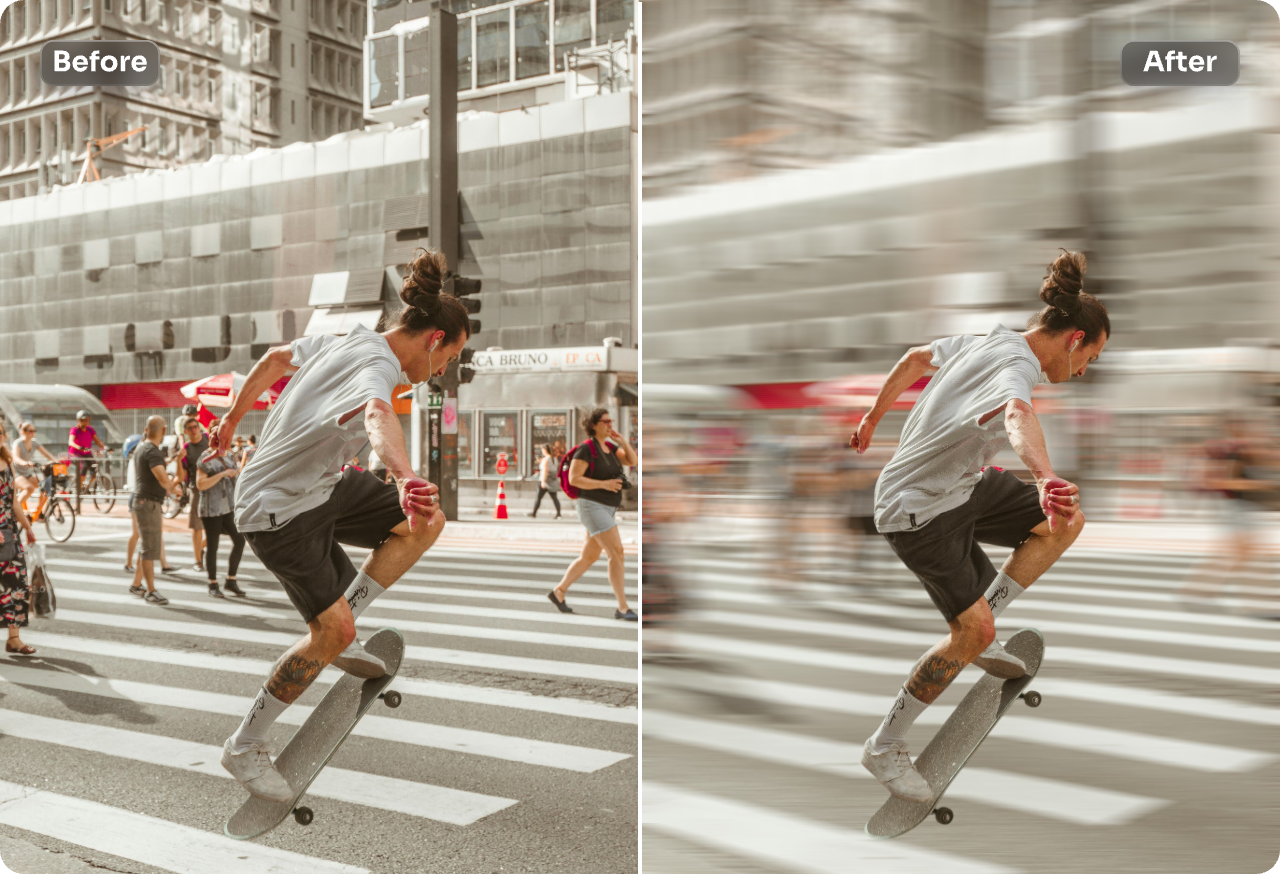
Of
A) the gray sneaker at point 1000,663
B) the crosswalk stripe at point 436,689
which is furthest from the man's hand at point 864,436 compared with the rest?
the crosswalk stripe at point 436,689

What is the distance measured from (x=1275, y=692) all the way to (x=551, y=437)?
10815mm

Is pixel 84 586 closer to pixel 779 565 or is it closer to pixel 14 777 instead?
pixel 14 777

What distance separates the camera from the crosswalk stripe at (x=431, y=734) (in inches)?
148

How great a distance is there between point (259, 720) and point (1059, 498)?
1.42 m

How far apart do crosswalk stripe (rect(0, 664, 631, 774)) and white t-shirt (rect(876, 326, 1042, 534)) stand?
211 cm

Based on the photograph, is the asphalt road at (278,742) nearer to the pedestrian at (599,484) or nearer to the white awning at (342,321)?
the white awning at (342,321)

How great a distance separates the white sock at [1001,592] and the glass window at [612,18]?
4.49ft

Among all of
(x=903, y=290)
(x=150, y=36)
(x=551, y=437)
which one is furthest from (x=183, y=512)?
(x=551, y=437)

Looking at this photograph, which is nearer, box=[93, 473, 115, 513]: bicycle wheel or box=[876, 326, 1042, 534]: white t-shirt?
box=[876, 326, 1042, 534]: white t-shirt

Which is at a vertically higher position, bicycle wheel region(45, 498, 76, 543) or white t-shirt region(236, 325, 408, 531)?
white t-shirt region(236, 325, 408, 531)

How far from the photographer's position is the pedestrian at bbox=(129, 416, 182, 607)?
204 centimetres

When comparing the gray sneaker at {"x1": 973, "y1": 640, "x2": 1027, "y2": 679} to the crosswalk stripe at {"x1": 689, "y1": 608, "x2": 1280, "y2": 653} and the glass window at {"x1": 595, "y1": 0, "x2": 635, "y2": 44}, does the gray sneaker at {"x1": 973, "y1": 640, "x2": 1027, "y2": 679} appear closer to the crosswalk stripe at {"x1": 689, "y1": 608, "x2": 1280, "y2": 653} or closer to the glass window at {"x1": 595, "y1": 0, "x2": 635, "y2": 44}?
the crosswalk stripe at {"x1": 689, "y1": 608, "x2": 1280, "y2": 653}

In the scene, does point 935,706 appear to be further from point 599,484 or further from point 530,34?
point 599,484

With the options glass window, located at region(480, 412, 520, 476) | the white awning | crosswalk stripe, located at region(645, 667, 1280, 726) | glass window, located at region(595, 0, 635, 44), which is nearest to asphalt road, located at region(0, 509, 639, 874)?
glass window, located at region(480, 412, 520, 476)
